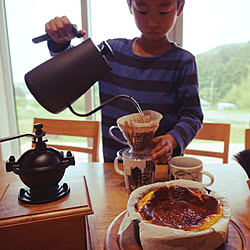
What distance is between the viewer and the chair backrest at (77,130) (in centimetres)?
144

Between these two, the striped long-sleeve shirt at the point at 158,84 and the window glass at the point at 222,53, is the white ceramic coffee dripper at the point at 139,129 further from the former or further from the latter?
the window glass at the point at 222,53

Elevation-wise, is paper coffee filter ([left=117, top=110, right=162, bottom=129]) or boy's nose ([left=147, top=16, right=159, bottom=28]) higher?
boy's nose ([left=147, top=16, right=159, bottom=28])

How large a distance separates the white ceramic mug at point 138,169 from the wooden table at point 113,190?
0.07 meters

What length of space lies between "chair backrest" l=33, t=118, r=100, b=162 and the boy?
0.18 m

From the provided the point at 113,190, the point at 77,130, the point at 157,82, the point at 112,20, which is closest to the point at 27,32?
the point at 112,20

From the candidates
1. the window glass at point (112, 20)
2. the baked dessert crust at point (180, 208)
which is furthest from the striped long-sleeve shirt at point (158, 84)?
the window glass at point (112, 20)

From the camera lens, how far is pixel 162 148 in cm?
87

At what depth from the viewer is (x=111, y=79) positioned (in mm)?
→ 1226

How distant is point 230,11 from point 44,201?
6.59 feet

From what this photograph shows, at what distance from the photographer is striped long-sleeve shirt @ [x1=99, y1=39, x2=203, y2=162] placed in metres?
1.12

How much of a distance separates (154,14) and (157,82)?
30cm

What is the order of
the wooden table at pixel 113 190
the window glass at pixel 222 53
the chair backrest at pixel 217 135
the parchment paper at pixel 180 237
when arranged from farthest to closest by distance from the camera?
1. the window glass at pixel 222 53
2. the chair backrest at pixel 217 135
3. the wooden table at pixel 113 190
4. the parchment paper at pixel 180 237

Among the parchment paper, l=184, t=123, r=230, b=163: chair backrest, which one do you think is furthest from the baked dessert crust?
l=184, t=123, r=230, b=163: chair backrest

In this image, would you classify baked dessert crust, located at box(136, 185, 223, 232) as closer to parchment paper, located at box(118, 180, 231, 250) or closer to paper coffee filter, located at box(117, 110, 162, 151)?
parchment paper, located at box(118, 180, 231, 250)
